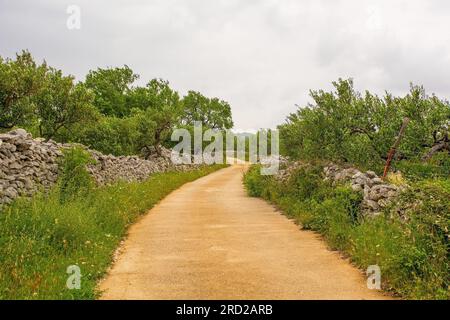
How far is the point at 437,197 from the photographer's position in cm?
829

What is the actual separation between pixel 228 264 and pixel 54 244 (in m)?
3.61

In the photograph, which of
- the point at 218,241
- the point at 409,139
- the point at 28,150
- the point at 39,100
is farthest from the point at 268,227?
the point at 39,100

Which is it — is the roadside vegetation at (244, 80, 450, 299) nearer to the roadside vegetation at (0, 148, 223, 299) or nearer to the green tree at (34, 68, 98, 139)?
the roadside vegetation at (0, 148, 223, 299)

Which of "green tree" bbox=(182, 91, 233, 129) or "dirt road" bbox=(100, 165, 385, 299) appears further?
"green tree" bbox=(182, 91, 233, 129)

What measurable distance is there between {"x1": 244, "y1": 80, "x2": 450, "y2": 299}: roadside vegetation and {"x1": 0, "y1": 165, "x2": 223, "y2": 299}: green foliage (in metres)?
5.25

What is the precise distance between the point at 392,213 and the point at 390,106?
6.14m

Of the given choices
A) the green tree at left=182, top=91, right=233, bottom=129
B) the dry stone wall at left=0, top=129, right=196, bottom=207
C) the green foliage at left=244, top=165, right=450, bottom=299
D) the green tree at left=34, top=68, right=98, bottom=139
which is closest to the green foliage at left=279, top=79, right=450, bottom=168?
the green foliage at left=244, top=165, right=450, bottom=299

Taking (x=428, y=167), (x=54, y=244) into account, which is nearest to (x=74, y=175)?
(x=54, y=244)

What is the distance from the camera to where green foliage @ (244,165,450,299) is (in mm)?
7043

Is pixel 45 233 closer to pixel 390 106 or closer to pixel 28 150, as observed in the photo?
pixel 28 150

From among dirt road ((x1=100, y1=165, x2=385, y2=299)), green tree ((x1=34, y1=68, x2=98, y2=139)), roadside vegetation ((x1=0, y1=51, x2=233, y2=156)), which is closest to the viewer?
dirt road ((x1=100, y1=165, x2=385, y2=299))

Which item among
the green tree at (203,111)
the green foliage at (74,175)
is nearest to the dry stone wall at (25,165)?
the green foliage at (74,175)

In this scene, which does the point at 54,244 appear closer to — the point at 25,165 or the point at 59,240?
the point at 59,240

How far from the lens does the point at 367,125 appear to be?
15859mm
